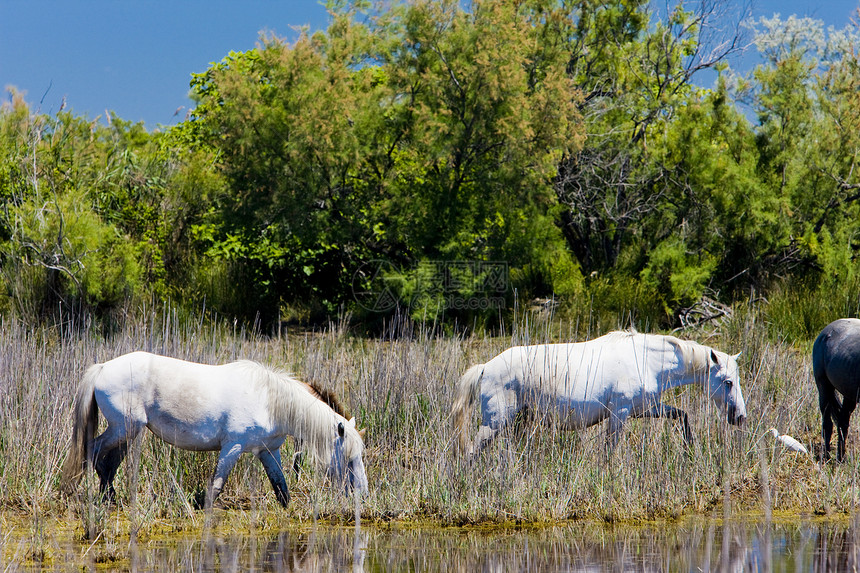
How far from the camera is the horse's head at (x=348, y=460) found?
617 centimetres

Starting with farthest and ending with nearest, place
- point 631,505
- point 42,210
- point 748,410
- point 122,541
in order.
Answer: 1. point 42,210
2. point 748,410
3. point 631,505
4. point 122,541

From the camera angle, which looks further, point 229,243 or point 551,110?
point 229,243

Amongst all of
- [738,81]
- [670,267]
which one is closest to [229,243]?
[670,267]

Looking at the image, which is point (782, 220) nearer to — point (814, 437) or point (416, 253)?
point (416, 253)

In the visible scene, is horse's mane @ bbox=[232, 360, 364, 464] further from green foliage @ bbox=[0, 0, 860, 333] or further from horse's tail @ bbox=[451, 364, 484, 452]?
green foliage @ bbox=[0, 0, 860, 333]

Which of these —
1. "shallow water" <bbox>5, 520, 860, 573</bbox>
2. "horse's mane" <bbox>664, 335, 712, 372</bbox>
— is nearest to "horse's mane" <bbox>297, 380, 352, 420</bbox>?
"shallow water" <bbox>5, 520, 860, 573</bbox>

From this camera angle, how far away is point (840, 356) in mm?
7234

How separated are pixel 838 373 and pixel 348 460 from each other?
4.01 metres

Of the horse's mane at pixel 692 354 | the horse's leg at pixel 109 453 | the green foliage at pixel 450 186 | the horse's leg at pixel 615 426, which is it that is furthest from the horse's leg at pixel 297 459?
the green foliage at pixel 450 186

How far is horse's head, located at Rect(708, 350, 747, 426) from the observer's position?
279 inches

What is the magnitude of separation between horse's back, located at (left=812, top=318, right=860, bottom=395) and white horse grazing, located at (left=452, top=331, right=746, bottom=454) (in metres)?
0.85

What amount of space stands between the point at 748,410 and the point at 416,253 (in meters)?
8.38

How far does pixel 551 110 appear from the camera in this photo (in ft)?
47.5

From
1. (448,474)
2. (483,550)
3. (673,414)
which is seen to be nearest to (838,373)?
(673,414)
